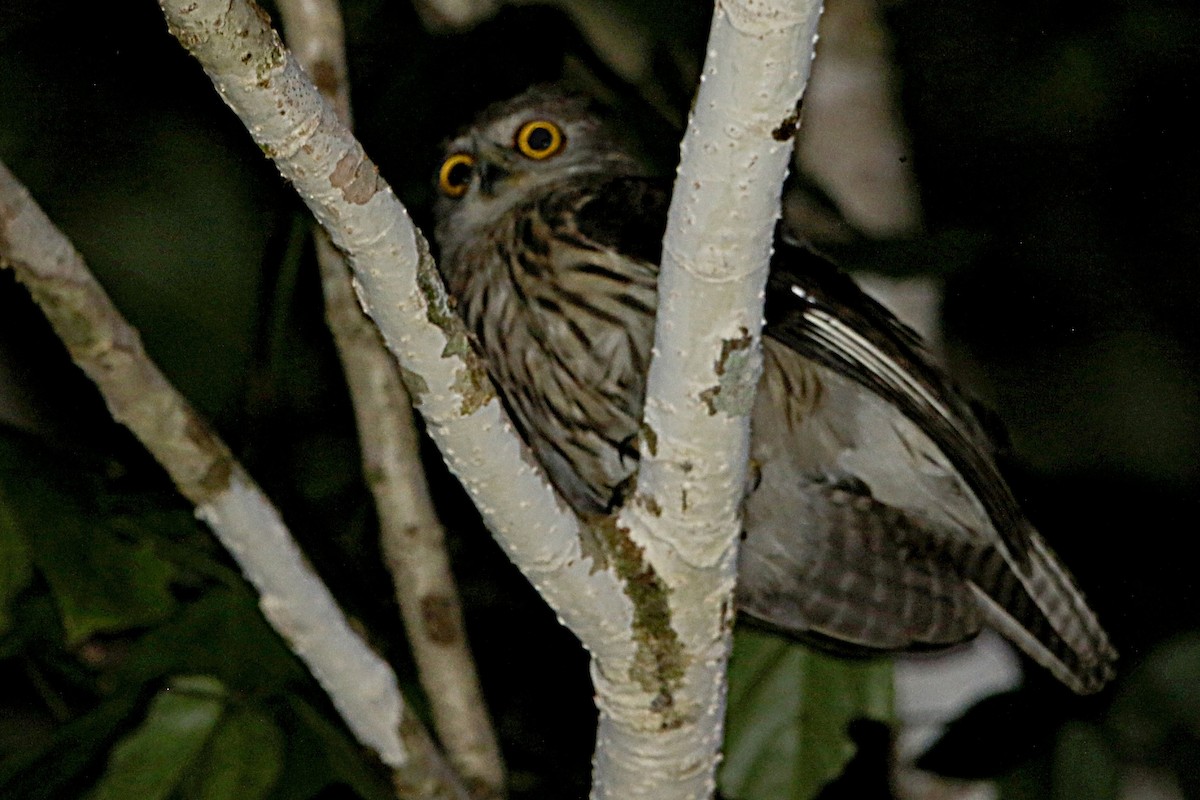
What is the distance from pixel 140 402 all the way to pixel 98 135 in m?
1.41

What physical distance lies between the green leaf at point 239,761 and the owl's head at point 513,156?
1.31 m

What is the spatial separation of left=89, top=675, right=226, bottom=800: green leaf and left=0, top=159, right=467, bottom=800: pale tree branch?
20 cm

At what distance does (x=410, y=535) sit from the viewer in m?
2.64

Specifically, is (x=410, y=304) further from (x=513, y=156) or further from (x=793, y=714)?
(x=513, y=156)

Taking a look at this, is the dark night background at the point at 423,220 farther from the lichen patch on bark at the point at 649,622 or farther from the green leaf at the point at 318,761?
the lichen patch on bark at the point at 649,622

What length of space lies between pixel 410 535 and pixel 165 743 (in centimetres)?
58

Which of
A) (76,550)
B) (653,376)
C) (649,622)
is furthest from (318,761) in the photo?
(653,376)

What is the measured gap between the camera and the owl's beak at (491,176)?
10.6 feet

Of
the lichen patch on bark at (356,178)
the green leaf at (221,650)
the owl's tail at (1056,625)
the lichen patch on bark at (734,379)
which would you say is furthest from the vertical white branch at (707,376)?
the owl's tail at (1056,625)

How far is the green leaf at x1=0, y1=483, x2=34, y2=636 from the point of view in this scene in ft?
7.30

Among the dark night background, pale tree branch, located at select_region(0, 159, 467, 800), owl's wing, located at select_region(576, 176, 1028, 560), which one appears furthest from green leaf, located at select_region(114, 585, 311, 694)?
owl's wing, located at select_region(576, 176, 1028, 560)

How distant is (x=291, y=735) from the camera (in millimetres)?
2318

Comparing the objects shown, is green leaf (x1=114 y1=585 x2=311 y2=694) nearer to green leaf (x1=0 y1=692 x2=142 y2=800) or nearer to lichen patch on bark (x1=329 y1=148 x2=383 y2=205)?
green leaf (x1=0 y1=692 x2=142 y2=800)

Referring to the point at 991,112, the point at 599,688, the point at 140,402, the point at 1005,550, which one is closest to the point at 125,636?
the point at 140,402
